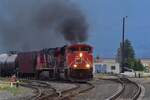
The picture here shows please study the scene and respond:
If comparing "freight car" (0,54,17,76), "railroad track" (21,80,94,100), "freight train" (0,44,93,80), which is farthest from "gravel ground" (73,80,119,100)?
"freight car" (0,54,17,76)

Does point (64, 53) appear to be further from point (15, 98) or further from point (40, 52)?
point (15, 98)

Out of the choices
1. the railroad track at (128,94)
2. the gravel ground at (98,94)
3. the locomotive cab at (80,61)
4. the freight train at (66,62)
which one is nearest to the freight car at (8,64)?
the freight train at (66,62)

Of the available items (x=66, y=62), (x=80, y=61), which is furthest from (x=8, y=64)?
(x=80, y=61)

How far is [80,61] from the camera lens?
41.4 metres

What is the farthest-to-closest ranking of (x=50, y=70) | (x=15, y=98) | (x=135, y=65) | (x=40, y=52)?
(x=135, y=65) < (x=40, y=52) < (x=50, y=70) < (x=15, y=98)

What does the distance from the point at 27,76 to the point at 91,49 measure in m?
16.1

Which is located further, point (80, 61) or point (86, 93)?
point (80, 61)

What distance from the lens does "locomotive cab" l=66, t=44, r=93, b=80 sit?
40.8m

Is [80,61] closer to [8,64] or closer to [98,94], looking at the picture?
[98,94]

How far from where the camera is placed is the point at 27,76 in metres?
56.6

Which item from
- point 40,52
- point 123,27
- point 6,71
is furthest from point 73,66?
point 123,27

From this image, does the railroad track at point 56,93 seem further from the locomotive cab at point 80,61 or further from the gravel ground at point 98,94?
the locomotive cab at point 80,61

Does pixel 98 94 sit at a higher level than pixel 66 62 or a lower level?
lower

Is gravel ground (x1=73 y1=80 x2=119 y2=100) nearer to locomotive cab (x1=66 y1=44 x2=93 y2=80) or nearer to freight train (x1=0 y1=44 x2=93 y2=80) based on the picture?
locomotive cab (x1=66 y1=44 x2=93 y2=80)
